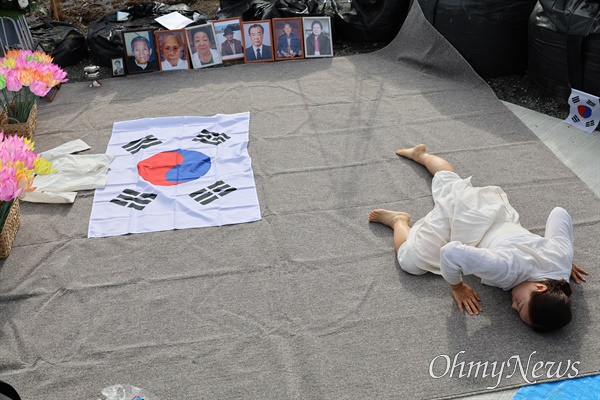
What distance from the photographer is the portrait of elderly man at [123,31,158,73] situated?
Result: 15.4 feet

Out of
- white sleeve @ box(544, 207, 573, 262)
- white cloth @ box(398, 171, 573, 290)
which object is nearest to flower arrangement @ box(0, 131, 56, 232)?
white cloth @ box(398, 171, 573, 290)

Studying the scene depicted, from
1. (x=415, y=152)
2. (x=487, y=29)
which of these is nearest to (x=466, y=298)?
(x=415, y=152)

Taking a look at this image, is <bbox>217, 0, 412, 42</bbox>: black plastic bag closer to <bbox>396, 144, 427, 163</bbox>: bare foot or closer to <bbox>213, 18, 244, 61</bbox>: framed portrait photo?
<bbox>213, 18, 244, 61</bbox>: framed portrait photo

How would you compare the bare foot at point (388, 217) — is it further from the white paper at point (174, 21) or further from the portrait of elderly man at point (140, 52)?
the white paper at point (174, 21)

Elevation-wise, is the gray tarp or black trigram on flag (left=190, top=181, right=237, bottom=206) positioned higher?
black trigram on flag (left=190, top=181, right=237, bottom=206)

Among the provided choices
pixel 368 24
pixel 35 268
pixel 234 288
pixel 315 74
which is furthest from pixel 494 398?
pixel 368 24

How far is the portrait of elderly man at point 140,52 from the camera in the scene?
4699mm

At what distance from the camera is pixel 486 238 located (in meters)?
2.62

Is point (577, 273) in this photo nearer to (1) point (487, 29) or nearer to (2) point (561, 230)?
(2) point (561, 230)

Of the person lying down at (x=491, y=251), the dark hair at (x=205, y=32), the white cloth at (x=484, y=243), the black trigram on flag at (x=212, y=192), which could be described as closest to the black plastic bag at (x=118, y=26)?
the dark hair at (x=205, y=32)

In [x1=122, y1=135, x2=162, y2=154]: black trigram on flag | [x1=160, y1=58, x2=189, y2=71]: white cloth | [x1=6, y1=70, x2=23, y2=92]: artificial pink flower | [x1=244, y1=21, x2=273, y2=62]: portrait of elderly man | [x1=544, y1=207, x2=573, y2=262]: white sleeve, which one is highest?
[x1=6, y1=70, x2=23, y2=92]: artificial pink flower

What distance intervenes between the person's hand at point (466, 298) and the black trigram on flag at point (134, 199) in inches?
64.6

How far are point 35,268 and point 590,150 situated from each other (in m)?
3.05

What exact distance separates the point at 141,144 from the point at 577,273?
2511 millimetres
